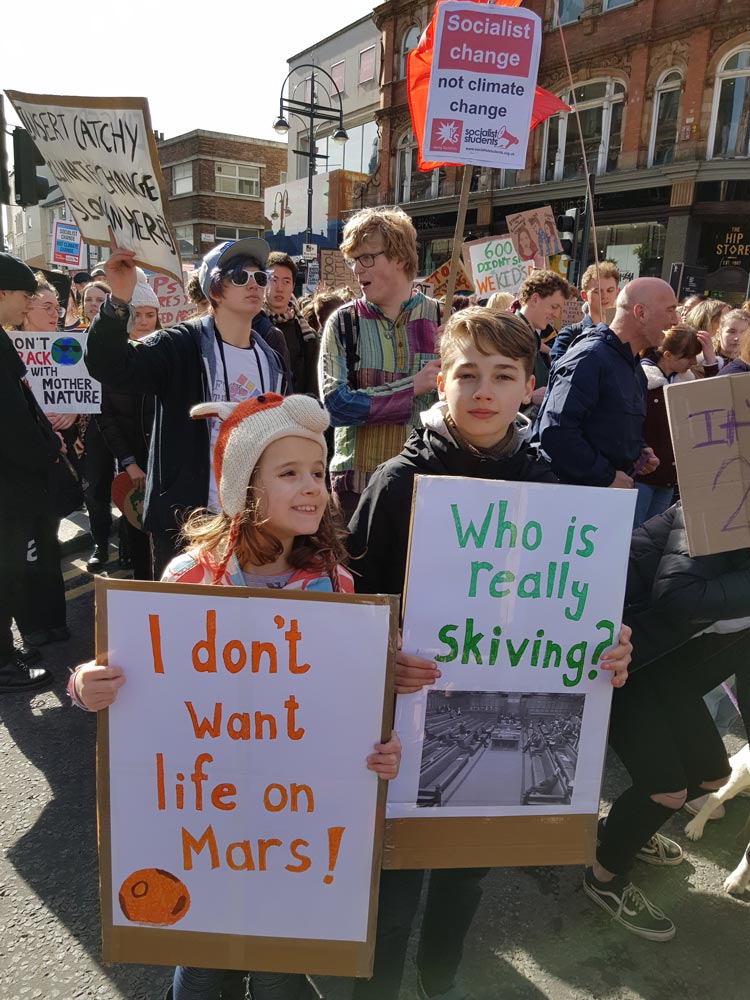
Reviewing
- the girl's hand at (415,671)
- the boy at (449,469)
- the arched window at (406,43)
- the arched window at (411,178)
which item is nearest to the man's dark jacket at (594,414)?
the boy at (449,469)

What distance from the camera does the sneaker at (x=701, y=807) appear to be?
2697 millimetres

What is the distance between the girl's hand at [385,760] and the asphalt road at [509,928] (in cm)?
98

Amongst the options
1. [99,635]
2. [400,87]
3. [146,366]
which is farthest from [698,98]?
[99,635]

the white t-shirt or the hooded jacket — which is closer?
the hooded jacket

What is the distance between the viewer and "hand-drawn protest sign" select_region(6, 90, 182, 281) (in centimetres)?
228

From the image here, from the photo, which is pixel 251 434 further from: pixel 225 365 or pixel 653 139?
pixel 653 139

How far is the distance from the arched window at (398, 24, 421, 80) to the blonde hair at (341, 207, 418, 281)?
86.0 ft

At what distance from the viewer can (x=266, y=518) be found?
160cm

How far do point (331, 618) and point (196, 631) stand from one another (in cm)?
25

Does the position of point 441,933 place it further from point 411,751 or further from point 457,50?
point 457,50

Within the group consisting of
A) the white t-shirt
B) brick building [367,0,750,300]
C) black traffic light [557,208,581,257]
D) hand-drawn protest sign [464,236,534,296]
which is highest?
brick building [367,0,750,300]

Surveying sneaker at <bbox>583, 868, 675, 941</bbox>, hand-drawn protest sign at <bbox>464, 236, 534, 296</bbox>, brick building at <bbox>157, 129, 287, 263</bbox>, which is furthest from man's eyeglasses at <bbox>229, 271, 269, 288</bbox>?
brick building at <bbox>157, 129, 287, 263</bbox>

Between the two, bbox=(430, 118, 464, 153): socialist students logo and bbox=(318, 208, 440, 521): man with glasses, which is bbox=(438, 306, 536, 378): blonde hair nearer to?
bbox=(318, 208, 440, 521): man with glasses

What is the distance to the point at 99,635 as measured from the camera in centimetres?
133
